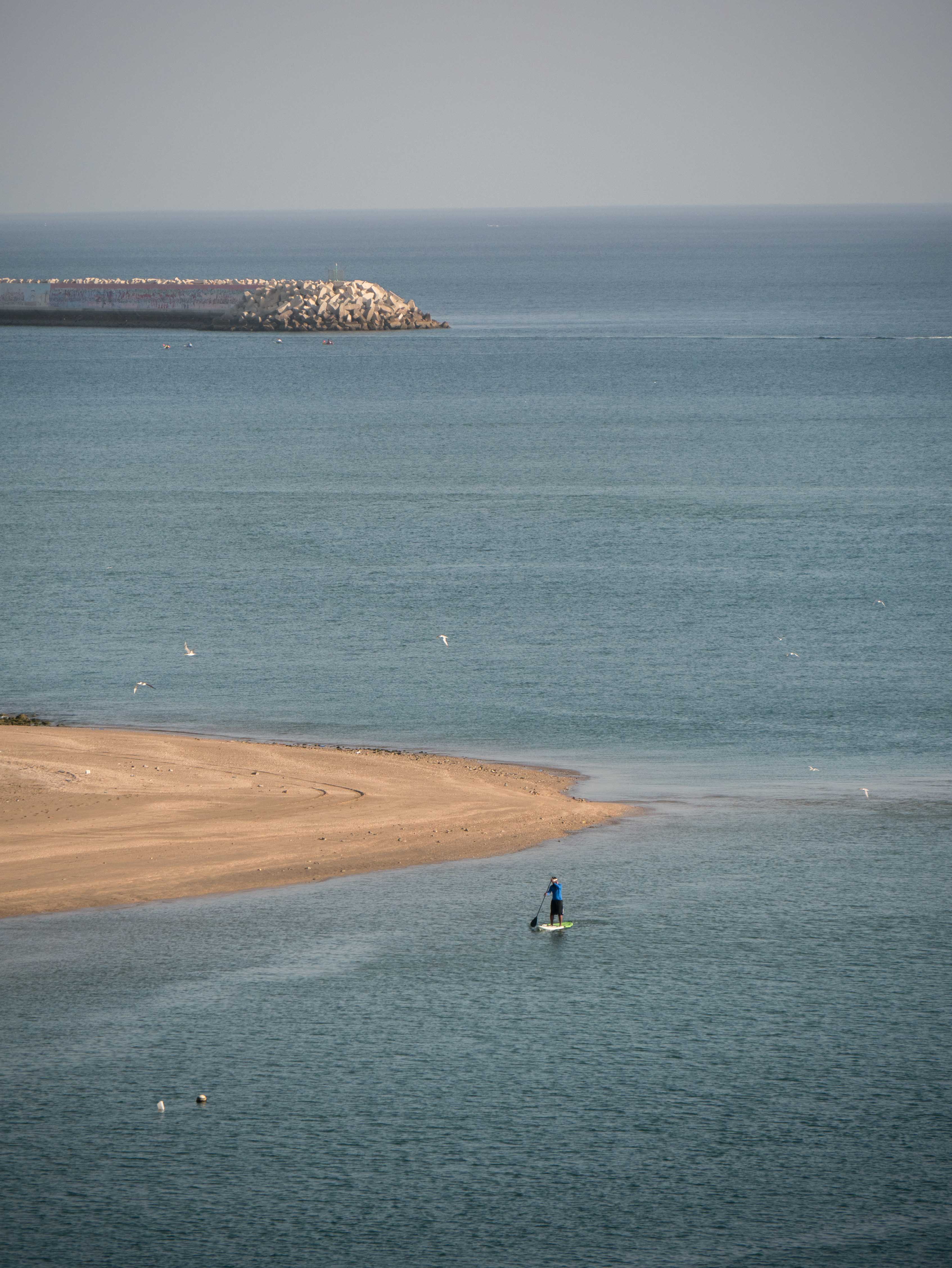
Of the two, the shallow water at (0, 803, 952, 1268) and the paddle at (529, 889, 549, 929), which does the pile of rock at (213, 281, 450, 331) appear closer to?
the shallow water at (0, 803, 952, 1268)

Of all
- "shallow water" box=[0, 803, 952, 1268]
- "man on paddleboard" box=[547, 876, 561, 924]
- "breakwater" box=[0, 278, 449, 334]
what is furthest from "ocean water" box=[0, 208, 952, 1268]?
"breakwater" box=[0, 278, 449, 334]

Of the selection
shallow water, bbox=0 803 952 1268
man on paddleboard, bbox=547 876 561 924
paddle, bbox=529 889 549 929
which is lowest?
shallow water, bbox=0 803 952 1268

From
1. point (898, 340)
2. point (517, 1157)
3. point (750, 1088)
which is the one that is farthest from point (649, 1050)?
point (898, 340)

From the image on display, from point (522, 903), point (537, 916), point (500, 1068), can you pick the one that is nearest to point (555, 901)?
point (537, 916)

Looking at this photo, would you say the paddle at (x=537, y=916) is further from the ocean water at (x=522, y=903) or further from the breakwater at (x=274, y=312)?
the breakwater at (x=274, y=312)

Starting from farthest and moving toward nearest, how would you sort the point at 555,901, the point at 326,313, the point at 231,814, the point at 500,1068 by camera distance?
the point at 326,313 → the point at 231,814 → the point at 555,901 → the point at 500,1068

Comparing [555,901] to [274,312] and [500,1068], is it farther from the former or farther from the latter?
[274,312]

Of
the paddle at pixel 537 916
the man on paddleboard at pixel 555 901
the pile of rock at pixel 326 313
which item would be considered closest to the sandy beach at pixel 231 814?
the paddle at pixel 537 916
